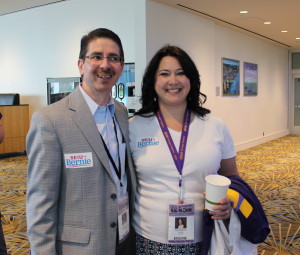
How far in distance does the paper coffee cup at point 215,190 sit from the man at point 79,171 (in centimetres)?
40

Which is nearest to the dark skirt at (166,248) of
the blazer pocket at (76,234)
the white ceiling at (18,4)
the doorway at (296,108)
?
the blazer pocket at (76,234)

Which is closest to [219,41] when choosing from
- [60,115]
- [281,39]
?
[281,39]

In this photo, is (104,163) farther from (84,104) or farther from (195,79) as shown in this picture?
(195,79)

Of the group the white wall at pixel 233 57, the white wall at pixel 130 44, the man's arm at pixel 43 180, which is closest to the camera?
the man's arm at pixel 43 180

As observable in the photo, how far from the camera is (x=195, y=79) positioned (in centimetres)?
183

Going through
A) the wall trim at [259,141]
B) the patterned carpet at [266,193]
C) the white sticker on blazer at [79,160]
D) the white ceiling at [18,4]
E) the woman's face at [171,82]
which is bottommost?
the patterned carpet at [266,193]

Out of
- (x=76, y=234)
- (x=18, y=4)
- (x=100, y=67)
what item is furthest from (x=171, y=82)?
(x=18, y=4)

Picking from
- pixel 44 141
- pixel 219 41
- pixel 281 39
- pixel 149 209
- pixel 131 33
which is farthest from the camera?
pixel 281 39

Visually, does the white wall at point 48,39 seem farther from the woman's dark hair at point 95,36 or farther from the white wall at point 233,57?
the woman's dark hair at point 95,36

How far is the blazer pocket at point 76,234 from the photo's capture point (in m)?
1.44

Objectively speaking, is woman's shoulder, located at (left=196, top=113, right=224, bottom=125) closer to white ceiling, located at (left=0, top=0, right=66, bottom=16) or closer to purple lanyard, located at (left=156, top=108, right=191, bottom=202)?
purple lanyard, located at (left=156, top=108, right=191, bottom=202)

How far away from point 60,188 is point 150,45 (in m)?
4.86

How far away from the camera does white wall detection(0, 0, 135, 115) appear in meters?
6.81

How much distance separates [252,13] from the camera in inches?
288
